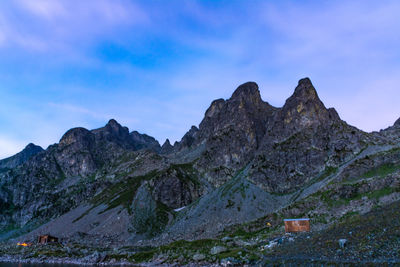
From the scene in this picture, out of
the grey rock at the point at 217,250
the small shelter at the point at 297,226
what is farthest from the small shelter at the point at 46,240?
the small shelter at the point at 297,226

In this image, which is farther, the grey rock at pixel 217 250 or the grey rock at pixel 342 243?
the grey rock at pixel 217 250

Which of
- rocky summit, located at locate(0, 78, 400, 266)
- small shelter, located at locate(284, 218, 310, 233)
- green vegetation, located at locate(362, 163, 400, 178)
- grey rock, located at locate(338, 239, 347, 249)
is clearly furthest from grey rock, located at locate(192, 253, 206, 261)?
green vegetation, located at locate(362, 163, 400, 178)

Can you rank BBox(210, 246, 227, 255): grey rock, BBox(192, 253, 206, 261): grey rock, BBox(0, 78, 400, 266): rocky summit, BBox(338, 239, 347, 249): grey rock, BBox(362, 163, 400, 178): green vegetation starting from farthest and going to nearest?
1. BBox(362, 163, 400, 178): green vegetation
2. BBox(210, 246, 227, 255): grey rock
3. BBox(192, 253, 206, 261): grey rock
4. BBox(0, 78, 400, 266): rocky summit
5. BBox(338, 239, 347, 249): grey rock

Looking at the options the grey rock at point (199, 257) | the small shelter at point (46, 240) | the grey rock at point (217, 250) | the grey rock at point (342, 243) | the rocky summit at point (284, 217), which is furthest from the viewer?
the small shelter at point (46, 240)

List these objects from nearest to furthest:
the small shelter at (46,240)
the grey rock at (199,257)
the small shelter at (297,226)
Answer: the grey rock at (199,257), the small shelter at (297,226), the small shelter at (46,240)

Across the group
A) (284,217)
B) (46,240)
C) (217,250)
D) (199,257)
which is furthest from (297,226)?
(46,240)

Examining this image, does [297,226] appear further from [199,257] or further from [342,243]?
[342,243]

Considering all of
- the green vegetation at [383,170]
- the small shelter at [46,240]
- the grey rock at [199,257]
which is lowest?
the grey rock at [199,257]

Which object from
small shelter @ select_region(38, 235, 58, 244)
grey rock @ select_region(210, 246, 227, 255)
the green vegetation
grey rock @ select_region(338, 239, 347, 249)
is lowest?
grey rock @ select_region(210, 246, 227, 255)

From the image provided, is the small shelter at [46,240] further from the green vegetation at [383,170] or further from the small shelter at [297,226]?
the green vegetation at [383,170]

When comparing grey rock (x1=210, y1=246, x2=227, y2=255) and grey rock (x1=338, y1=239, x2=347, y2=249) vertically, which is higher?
grey rock (x1=338, y1=239, x2=347, y2=249)

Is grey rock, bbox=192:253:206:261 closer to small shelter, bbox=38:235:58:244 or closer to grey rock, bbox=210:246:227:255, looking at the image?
grey rock, bbox=210:246:227:255

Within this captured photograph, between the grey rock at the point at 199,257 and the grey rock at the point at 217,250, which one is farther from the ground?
the grey rock at the point at 217,250

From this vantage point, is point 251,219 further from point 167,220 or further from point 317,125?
point 317,125
